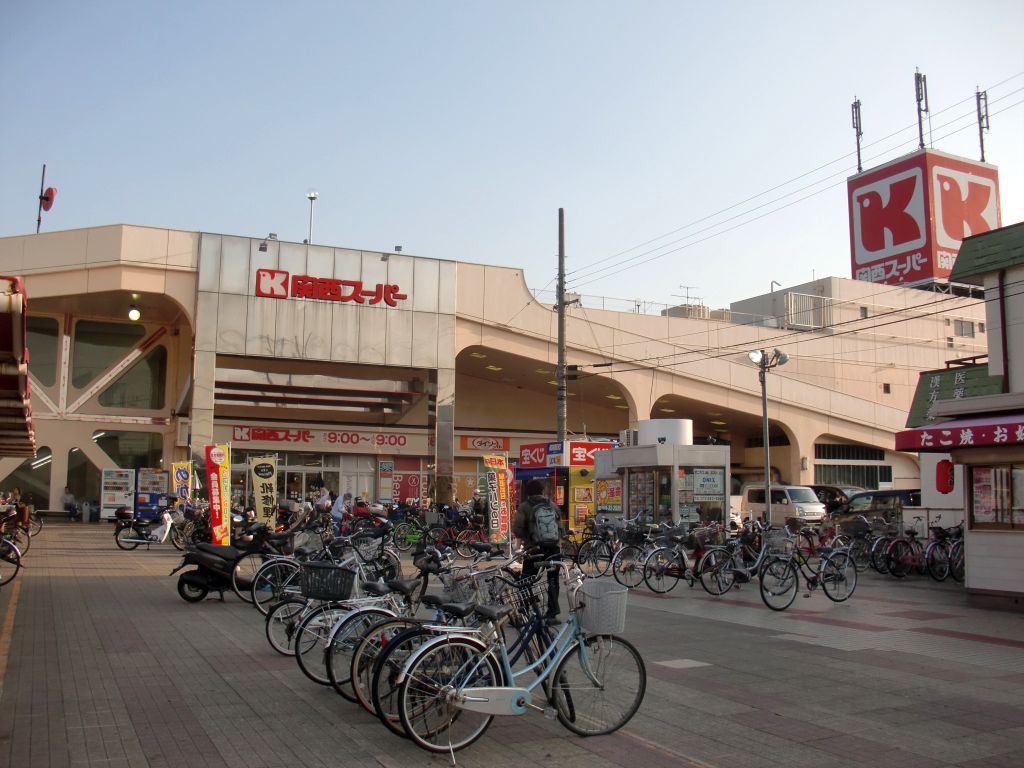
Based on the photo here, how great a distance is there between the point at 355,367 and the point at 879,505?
74.9ft

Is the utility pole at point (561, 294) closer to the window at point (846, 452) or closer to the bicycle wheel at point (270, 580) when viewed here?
the bicycle wheel at point (270, 580)

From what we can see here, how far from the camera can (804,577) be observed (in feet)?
44.1

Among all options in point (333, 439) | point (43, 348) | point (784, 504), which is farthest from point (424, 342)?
point (784, 504)

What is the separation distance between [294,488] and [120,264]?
12.5m

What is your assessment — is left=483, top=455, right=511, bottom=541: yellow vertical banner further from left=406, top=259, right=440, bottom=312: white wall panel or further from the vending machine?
left=406, top=259, right=440, bottom=312: white wall panel

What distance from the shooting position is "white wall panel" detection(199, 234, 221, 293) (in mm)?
35375

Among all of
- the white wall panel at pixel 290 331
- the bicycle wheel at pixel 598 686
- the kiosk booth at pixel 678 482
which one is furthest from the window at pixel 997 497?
the white wall panel at pixel 290 331

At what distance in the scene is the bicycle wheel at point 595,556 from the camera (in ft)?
56.0

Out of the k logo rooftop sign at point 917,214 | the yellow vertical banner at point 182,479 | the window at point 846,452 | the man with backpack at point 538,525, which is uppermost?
the k logo rooftop sign at point 917,214

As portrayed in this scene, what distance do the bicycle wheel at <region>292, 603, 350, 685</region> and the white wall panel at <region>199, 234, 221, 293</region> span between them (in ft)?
99.3

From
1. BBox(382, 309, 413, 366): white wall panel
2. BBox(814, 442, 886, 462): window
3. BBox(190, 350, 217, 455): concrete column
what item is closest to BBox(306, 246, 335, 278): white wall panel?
BBox(382, 309, 413, 366): white wall panel

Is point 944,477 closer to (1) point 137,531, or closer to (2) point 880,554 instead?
(2) point 880,554

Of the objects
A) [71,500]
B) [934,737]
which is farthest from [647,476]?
[71,500]

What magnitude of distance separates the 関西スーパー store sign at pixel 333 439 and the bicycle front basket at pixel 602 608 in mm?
35865
